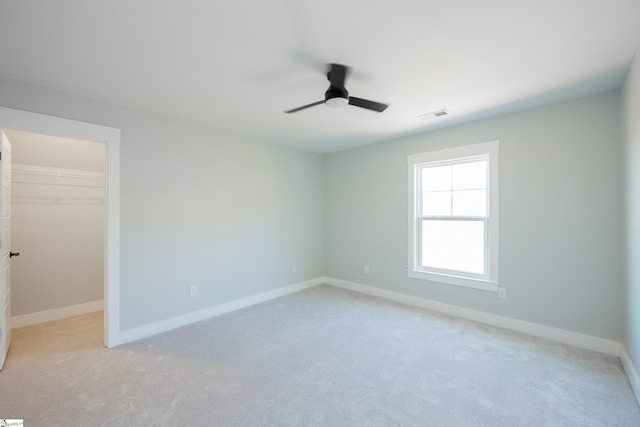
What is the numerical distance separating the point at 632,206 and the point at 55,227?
6.21 m

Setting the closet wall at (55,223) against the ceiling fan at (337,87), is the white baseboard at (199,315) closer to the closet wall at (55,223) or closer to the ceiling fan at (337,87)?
the closet wall at (55,223)

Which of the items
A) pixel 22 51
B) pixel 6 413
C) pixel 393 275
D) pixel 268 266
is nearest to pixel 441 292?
pixel 393 275

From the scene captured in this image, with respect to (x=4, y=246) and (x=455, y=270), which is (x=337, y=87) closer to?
(x=455, y=270)

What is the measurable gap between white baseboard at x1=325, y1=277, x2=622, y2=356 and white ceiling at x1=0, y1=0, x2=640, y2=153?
242cm

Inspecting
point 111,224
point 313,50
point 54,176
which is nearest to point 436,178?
point 313,50

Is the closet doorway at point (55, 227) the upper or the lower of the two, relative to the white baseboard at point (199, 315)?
upper

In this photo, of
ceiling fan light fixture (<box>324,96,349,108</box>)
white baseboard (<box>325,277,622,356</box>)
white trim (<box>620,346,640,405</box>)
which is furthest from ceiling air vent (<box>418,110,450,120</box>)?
white trim (<box>620,346,640,405</box>)

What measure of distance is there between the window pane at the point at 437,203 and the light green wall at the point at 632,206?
1708 mm

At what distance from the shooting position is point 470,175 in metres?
3.69

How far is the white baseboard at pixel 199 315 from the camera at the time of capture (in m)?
3.03

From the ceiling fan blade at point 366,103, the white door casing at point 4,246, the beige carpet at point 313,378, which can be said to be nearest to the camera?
the beige carpet at point 313,378

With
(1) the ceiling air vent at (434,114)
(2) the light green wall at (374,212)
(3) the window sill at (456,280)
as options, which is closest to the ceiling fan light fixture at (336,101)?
(1) the ceiling air vent at (434,114)

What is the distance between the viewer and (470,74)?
2.35 meters

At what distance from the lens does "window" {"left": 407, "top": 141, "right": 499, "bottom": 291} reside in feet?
11.3
